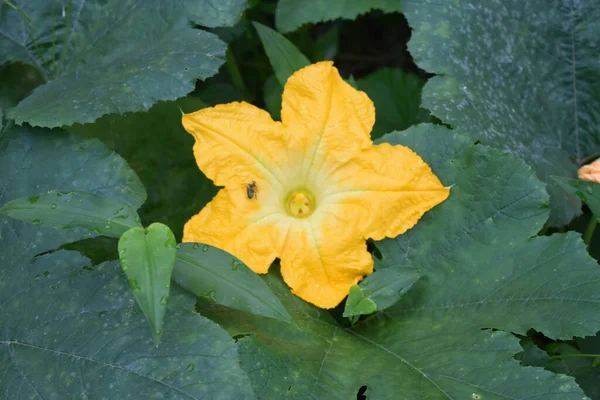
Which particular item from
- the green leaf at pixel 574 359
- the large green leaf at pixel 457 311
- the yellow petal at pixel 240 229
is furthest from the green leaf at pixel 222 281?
the green leaf at pixel 574 359

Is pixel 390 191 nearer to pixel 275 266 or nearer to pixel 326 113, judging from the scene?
pixel 326 113

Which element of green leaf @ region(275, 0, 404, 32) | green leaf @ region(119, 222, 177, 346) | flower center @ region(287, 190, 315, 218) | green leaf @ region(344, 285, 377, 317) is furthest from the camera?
green leaf @ region(275, 0, 404, 32)

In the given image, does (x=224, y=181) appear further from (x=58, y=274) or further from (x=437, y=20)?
(x=437, y=20)

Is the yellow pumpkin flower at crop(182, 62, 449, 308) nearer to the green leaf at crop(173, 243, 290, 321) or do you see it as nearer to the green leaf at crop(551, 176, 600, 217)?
the green leaf at crop(173, 243, 290, 321)

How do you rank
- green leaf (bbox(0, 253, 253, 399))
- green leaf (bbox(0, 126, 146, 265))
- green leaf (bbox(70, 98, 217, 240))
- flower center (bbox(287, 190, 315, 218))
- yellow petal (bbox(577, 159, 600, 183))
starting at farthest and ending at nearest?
green leaf (bbox(70, 98, 217, 240))
yellow petal (bbox(577, 159, 600, 183))
flower center (bbox(287, 190, 315, 218))
green leaf (bbox(0, 126, 146, 265))
green leaf (bbox(0, 253, 253, 399))

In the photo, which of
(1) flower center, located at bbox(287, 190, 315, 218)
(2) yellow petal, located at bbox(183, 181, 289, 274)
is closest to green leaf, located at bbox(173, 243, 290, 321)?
(2) yellow petal, located at bbox(183, 181, 289, 274)

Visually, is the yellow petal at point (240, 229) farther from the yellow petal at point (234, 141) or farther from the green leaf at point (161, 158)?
the green leaf at point (161, 158)

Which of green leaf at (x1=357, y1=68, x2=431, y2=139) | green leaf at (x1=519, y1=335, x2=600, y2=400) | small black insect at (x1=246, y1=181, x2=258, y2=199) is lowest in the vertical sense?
green leaf at (x1=519, y1=335, x2=600, y2=400)
